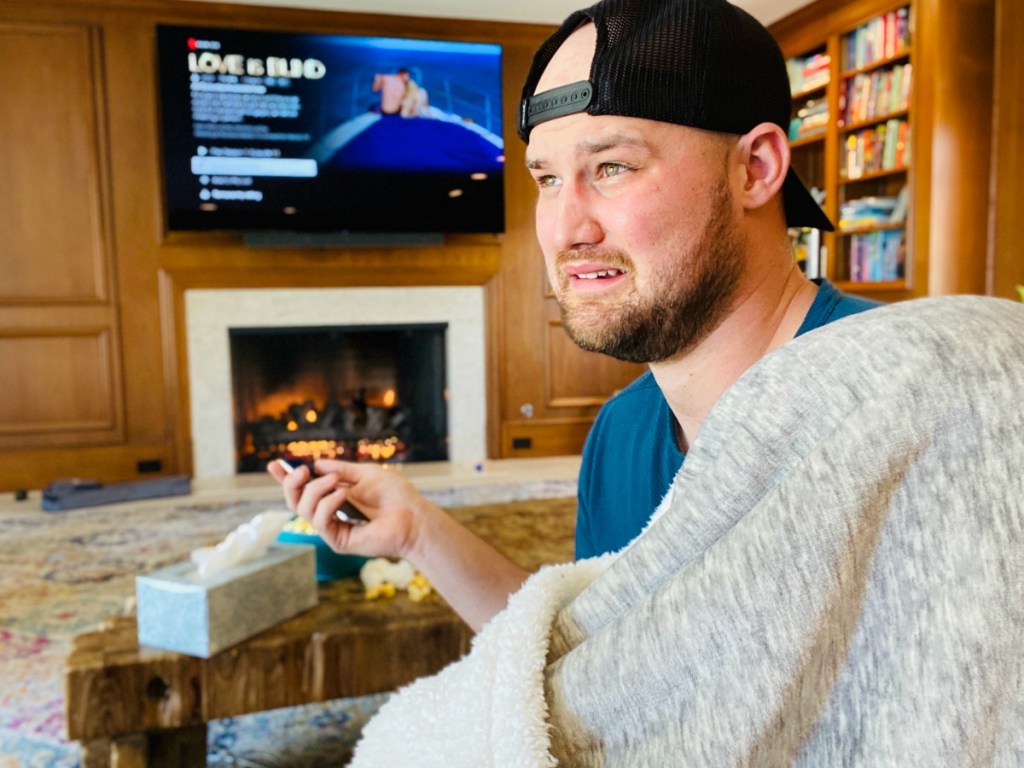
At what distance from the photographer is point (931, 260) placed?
12.4ft

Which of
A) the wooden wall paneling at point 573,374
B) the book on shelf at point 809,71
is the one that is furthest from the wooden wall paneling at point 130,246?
the book on shelf at point 809,71

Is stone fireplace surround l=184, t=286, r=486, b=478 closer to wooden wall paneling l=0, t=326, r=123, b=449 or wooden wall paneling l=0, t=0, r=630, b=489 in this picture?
wooden wall paneling l=0, t=0, r=630, b=489

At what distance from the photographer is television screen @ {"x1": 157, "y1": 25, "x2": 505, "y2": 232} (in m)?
4.18

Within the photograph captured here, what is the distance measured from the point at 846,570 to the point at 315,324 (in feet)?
14.4

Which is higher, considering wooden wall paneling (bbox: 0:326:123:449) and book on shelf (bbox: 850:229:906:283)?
book on shelf (bbox: 850:229:906:283)

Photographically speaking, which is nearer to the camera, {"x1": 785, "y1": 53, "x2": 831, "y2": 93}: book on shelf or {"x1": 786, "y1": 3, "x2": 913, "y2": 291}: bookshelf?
{"x1": 786, "y1": 3, "x2": 913, "y2": 291}: bookshelf

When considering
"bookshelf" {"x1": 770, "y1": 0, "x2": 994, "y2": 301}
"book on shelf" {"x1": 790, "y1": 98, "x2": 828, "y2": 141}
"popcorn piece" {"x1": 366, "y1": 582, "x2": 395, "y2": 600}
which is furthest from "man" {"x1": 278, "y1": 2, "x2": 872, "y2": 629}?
"book on shelf" {"x1": 790, "y1": 98, "x2": 828, "y2": 141}

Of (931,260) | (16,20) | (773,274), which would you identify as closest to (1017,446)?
(773,274)

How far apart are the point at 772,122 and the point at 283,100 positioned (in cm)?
397

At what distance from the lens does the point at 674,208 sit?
725 millimetres

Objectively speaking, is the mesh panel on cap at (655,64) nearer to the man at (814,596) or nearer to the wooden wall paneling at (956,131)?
the man at (814,596)

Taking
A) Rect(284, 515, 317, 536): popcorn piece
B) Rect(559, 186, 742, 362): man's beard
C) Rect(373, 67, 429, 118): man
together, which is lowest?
Rect(284, 515, 317, 536): popcorn piece

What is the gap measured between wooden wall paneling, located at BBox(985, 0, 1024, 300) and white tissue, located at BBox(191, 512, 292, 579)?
329cm

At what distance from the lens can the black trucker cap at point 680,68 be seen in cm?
69
